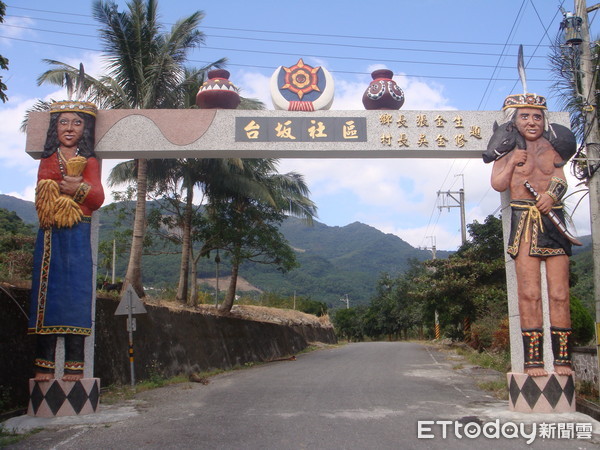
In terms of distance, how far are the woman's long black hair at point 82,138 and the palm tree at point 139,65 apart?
230 inches

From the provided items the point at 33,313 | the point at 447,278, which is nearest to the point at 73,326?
the point at 33,313

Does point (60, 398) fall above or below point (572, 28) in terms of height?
below

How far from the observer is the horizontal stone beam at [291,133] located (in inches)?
375

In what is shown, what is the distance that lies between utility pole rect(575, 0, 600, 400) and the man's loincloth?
437 mm

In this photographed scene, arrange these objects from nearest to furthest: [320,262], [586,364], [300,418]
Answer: [300,418] → [586,364] → [320,262]

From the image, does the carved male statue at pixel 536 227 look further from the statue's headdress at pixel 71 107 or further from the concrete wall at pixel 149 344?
the concrete wall at pixel 149 344

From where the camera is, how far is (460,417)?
7.92 meters

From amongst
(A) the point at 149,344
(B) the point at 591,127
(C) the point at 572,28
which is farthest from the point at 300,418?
(C) the point at 572,28

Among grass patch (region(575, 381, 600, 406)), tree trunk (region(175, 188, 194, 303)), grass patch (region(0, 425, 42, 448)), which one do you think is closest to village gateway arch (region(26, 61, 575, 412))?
grass patch (region(575, 381, 600, 406))

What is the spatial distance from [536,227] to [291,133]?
13.8 ft

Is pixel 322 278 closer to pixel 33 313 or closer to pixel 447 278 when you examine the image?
pixel 447 278

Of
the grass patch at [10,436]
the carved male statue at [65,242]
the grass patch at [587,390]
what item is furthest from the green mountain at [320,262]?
the grass patch at [10,436]

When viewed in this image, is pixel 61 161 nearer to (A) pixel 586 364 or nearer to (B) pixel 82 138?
(B) pixel 82 138

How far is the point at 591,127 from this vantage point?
8969 millimetres
